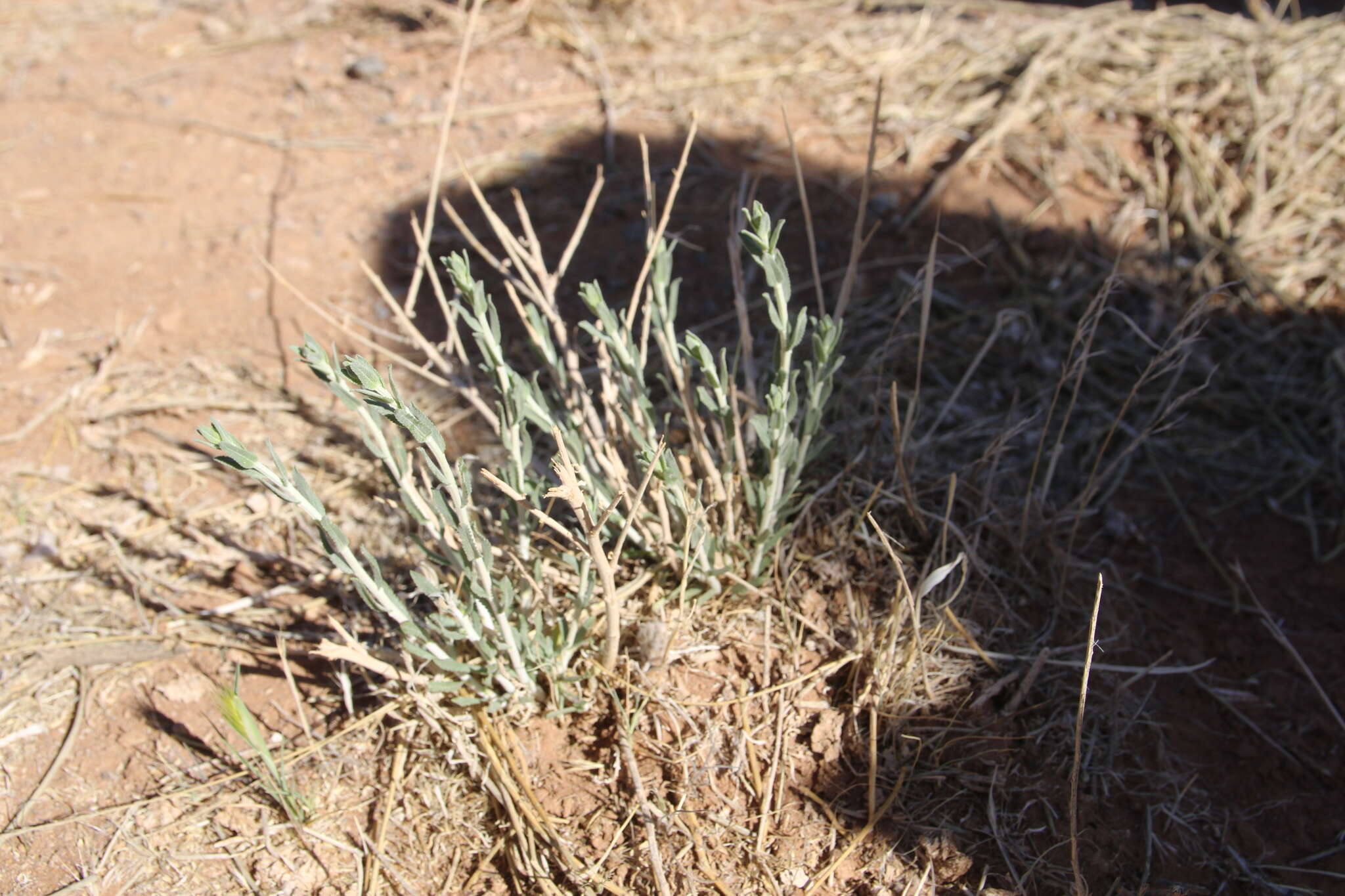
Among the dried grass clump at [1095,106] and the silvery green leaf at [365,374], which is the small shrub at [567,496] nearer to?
the silvery green leaf at [365,374]

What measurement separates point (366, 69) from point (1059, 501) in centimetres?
274

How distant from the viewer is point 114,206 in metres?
2.93

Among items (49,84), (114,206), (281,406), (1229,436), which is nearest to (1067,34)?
(1229,436)

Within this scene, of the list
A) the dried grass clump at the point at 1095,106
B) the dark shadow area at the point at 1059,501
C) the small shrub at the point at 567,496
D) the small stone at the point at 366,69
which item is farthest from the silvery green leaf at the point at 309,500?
the small stone at the point at 366,69

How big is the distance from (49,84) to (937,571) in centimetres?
377

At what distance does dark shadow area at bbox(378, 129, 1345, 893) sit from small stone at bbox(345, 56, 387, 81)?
79 cm

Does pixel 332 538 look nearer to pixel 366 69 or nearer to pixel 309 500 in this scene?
pixel 309 500

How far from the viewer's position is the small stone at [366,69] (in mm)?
3326

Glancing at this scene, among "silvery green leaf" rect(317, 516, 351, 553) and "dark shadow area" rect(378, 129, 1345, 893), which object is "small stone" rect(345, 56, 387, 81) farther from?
"silvery green leaf" rect(317, 516, 351, 553)

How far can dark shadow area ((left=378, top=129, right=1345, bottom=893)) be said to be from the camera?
1.58 m

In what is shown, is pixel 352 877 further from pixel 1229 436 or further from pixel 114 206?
pixel 114 206

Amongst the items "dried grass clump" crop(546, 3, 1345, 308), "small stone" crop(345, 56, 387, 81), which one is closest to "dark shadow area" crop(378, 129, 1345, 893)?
"dried grass clump" crop(546, 3, 1345, 308)

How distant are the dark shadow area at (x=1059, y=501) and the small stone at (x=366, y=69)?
794 mm

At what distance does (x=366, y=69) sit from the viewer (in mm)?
3324
